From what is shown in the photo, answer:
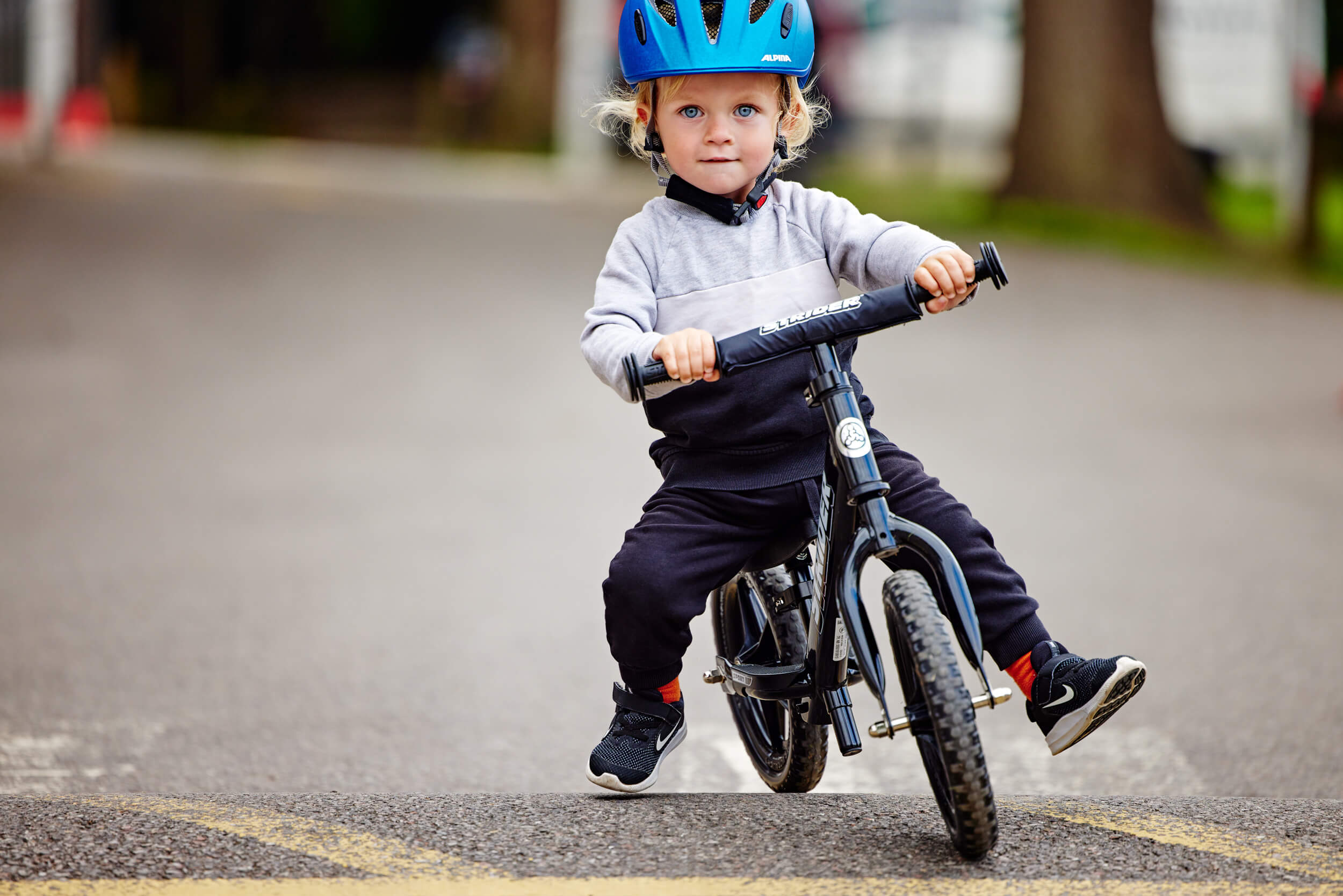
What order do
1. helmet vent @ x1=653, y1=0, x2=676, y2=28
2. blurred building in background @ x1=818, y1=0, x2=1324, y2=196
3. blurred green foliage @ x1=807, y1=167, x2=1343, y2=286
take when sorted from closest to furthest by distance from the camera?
helmet vent @ x1=653, y1=0, x2=676, y2=28 < blurred green foliage @ x1=807, y1=167, x2=1343, y2=286 < blurred building in background @ x1=818, y1=0, x2=1324, y2=196

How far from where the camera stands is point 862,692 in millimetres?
5379

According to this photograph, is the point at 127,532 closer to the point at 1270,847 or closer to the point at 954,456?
the point at 954,456

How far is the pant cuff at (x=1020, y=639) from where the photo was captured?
10.7 ft

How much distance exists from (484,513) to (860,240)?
14.1ft

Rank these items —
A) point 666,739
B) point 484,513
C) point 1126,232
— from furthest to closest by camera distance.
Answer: point 1126,232 → point 484,513 → point 666,739

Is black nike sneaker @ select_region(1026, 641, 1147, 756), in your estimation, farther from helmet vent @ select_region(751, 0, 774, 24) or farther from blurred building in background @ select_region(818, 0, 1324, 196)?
blurred building in background @ select_region(818, 0, 1324, 196)

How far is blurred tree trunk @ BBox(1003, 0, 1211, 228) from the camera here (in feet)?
50.6

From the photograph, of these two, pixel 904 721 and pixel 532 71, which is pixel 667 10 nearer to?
pixel 904 721

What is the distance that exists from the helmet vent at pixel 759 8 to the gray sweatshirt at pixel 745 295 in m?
0.35

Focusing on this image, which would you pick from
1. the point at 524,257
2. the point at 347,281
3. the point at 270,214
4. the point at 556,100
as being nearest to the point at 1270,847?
the point at 347,281

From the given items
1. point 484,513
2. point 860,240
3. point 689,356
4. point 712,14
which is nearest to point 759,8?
point 712,14

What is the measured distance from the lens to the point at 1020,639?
325 cm

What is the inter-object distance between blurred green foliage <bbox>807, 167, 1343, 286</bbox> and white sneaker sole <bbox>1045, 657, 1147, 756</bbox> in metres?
11.1

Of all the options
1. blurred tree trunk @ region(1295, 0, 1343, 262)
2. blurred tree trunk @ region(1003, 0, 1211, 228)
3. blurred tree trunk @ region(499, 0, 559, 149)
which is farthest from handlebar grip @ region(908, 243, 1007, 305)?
blurred tree trunk @ region(499, 0, 559, 149)
